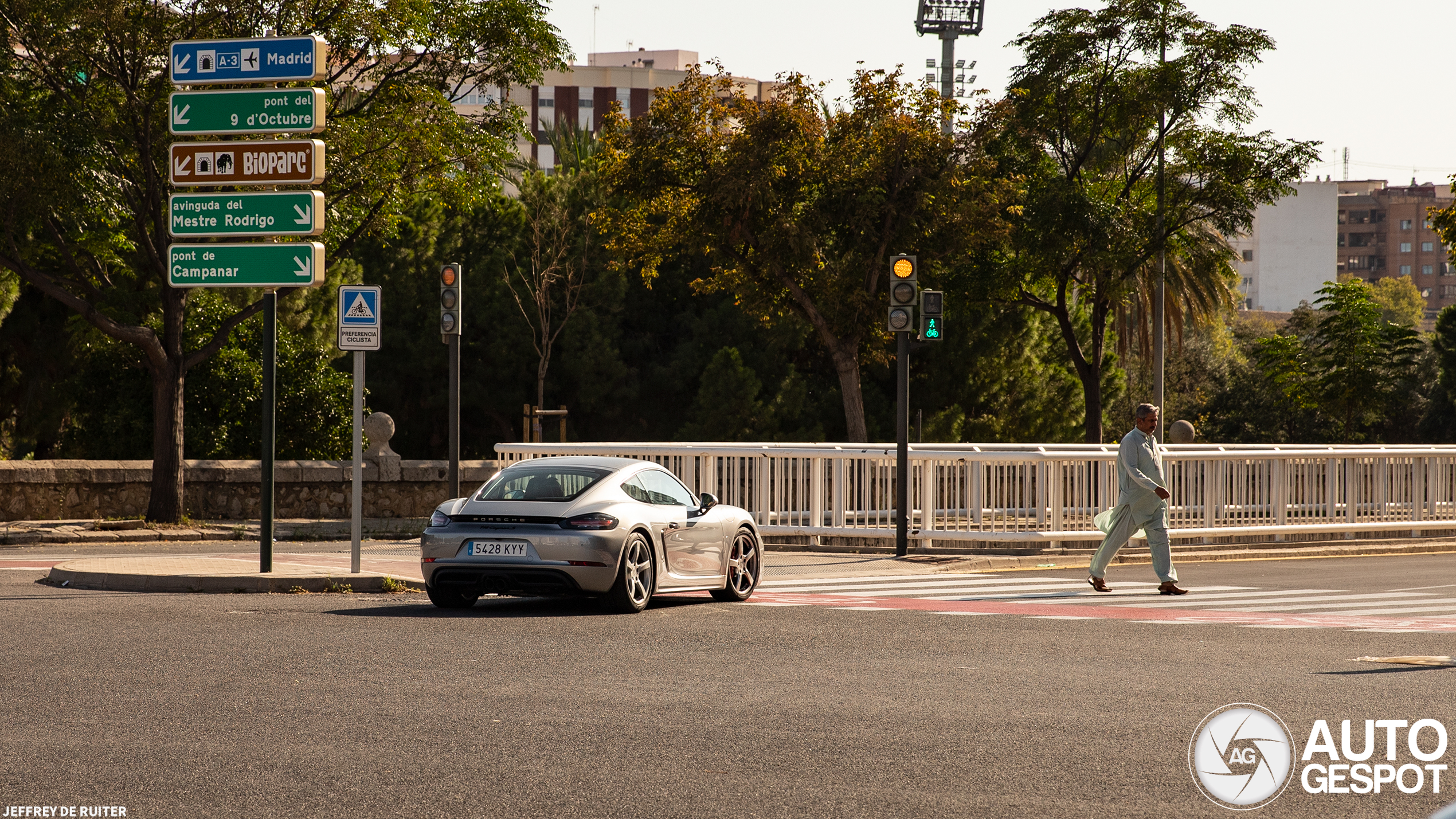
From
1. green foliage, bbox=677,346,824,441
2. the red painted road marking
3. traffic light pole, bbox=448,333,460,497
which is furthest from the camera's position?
green foliage, bbox=677,346,824,441

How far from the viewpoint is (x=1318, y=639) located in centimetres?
1085

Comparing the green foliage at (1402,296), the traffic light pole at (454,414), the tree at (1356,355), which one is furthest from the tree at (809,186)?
the green foliage at (1402,296)

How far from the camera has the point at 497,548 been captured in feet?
38.4

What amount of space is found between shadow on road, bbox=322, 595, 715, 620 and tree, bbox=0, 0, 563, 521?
10396 millimetres

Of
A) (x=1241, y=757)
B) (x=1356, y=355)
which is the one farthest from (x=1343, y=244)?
(x=1241, y=757)

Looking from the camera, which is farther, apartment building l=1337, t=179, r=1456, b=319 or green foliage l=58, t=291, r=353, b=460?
apartment building l=1337, t=179, r=1456, b=319

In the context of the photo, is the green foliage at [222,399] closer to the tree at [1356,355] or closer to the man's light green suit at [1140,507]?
the man's light green suit at [1140,507]

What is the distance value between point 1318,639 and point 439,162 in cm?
1588

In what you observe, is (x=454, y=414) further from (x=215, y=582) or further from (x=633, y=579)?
(x=633, y=579)

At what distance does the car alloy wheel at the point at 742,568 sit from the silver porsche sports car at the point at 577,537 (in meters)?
0.21

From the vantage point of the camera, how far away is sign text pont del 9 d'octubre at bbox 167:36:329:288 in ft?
46.4

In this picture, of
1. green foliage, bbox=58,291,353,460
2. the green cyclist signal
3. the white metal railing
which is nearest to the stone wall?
the white metal railing

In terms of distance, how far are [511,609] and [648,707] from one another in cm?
504

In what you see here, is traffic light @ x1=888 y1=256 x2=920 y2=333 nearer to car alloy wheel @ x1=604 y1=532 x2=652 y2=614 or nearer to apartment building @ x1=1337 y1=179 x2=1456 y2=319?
car alloy wheel @ x1=604 y1=532 x2=652 y2=614
